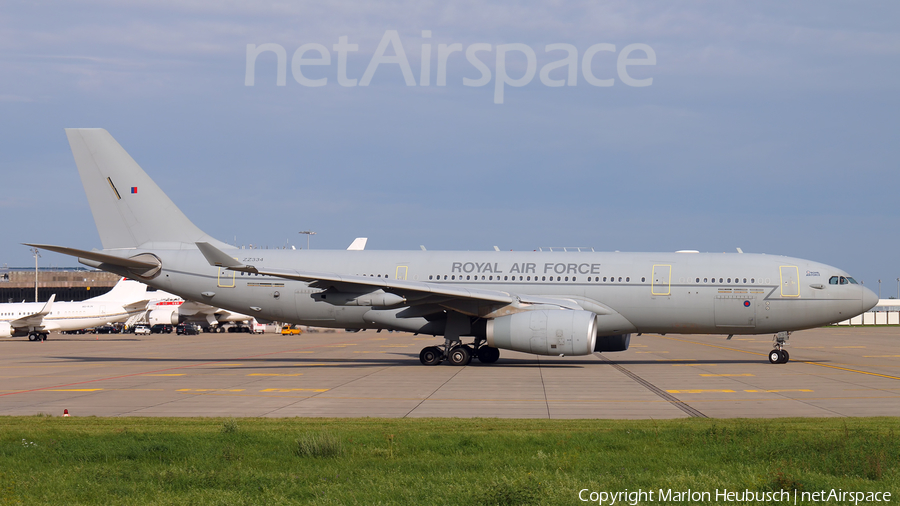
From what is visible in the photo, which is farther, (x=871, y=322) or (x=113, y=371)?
(x=871, y=322)

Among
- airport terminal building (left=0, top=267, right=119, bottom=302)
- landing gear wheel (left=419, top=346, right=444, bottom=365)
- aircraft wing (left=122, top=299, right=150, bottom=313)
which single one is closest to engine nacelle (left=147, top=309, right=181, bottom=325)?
aircraft wing (left=122, top=299, right=150, bottom=313)

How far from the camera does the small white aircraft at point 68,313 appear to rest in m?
57.1

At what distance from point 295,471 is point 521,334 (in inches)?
577

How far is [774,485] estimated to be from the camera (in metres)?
7.69

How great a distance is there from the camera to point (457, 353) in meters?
25.3

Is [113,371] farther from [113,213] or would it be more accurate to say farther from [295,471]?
[295,471]

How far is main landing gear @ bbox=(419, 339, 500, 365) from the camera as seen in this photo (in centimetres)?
2528

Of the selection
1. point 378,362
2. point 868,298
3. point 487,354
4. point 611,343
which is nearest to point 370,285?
point 487,354

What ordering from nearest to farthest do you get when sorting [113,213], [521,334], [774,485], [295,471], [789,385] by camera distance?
[774,485] < [295,471] < [789,385] < [521,334] < [113,213]

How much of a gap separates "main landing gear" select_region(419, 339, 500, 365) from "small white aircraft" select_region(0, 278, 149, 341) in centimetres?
4062

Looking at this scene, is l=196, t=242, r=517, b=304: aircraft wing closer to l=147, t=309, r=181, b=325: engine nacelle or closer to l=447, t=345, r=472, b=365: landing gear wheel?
l=447, t=345, r=472, b=365: landing gear wheel

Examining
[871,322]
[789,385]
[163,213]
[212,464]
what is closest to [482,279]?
[789,385]

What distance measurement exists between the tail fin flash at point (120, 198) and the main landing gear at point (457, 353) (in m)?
9.80

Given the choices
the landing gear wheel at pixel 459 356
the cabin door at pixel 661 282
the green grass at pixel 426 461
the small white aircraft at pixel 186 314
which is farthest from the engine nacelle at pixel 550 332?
the small white aircraft at pixel 186 314
